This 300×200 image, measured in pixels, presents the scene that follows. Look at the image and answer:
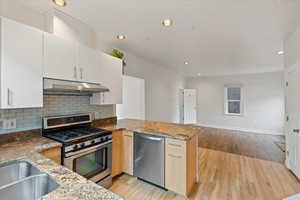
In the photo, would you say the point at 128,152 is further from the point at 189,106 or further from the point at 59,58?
the point at 189,106

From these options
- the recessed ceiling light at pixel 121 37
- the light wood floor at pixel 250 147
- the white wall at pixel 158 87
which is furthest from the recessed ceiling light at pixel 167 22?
the light wood floor at pixel 250 147

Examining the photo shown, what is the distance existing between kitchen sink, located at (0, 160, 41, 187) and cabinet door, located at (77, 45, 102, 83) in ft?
4.01

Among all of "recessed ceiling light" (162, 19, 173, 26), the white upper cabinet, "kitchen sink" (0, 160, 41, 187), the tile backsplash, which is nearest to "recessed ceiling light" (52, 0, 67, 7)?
the white upper cabinet

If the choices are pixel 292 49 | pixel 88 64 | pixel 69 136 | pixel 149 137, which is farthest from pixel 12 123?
pixel 292 49

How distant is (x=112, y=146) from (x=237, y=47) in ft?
10.9

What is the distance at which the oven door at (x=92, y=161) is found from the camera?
68.4 inches

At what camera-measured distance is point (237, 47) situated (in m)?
3.20

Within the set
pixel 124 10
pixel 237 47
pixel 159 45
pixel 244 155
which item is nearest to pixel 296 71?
pixel 237 47

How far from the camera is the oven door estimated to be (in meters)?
1.74

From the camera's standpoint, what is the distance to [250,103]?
6344mm

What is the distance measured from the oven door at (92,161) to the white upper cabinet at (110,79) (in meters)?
0.78

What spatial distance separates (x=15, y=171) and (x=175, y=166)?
1727 millimetres

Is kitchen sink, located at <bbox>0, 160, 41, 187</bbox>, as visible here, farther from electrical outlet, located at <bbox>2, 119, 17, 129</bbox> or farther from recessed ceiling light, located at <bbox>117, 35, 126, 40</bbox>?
recessed ceiling light, located at <bbox>117, 35, 126, 40</bbox>

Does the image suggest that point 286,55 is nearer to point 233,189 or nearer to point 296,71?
point 296,71
